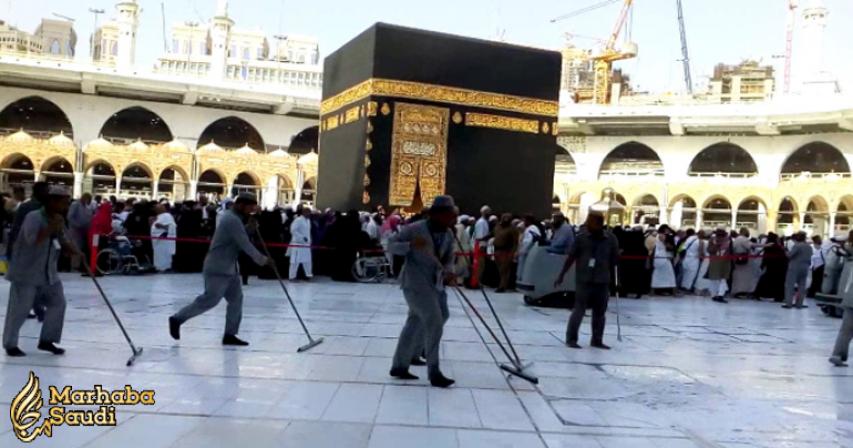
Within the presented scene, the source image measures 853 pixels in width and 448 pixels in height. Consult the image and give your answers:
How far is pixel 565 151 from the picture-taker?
36812 mm

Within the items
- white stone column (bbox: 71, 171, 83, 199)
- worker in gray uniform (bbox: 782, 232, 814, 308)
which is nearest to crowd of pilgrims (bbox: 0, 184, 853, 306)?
worker in gray uniform (bbox: 782, 232, 814, 308)

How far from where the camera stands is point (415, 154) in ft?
55.7

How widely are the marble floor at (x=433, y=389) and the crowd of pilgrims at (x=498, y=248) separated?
2.77 m

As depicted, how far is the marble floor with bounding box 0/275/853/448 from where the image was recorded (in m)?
3.19

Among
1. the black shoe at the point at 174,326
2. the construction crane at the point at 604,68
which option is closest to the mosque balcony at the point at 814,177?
the construction crane at the point at 604,68

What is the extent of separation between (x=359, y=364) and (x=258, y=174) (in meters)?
26.3

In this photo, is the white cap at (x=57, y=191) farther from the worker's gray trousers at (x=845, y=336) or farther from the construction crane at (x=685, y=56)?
the construction crane at (x=685, y=56)

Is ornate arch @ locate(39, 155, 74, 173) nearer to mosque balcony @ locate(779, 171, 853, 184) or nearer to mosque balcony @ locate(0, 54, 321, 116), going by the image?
mosque balcony @ locate(0, 54, 321, 116)

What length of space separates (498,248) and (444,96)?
821 centimetres

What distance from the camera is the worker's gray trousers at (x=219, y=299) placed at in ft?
16.3

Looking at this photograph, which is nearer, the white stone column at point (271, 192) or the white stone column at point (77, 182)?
the white stone column at point (77, 182)

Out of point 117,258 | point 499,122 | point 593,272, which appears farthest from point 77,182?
point 593,272

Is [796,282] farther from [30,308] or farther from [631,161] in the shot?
[631,161]

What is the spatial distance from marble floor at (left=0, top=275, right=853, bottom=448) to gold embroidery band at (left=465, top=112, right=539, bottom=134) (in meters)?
11.0
